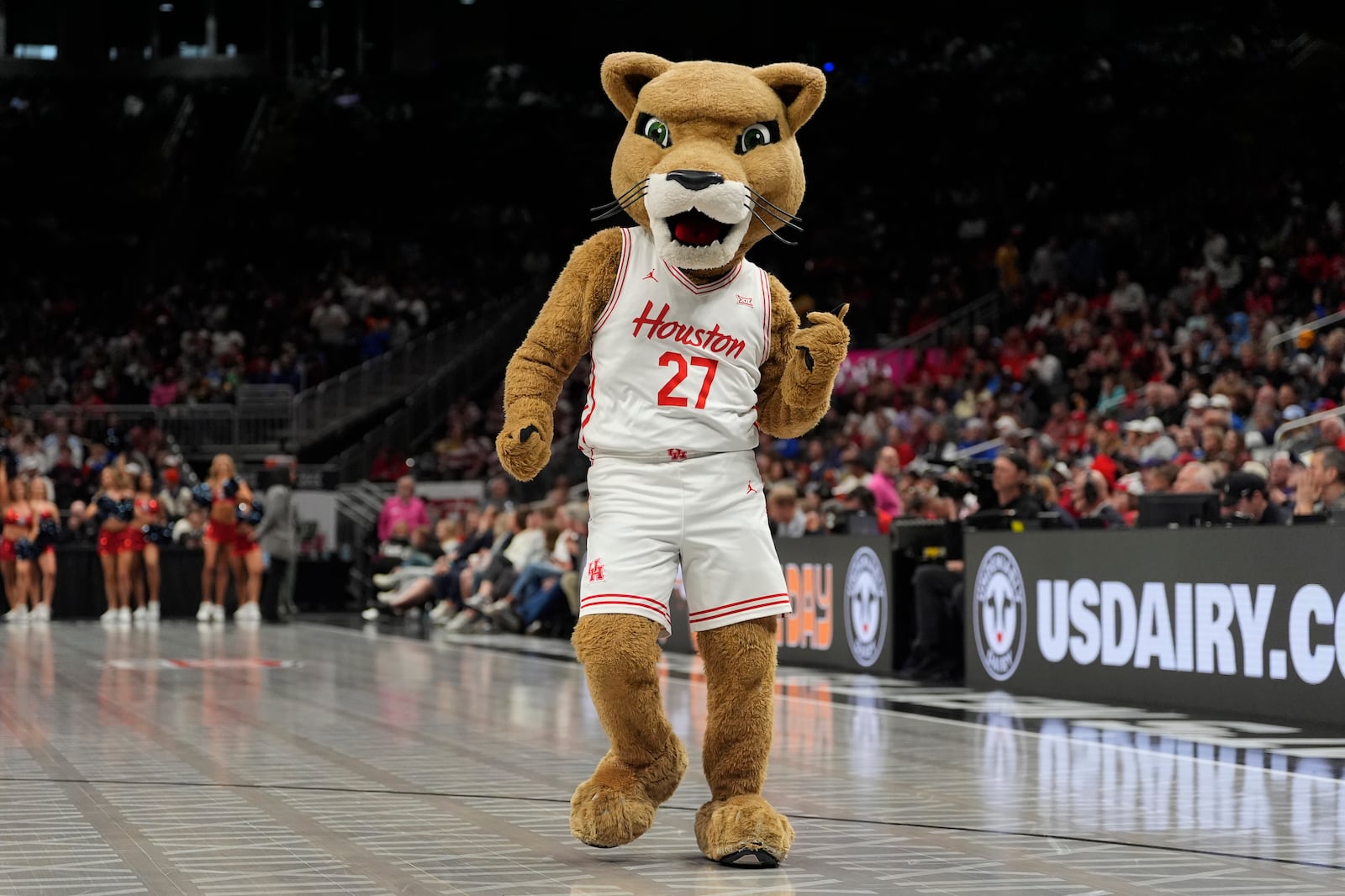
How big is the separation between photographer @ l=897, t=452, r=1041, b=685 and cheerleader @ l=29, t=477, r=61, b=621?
1097 cm

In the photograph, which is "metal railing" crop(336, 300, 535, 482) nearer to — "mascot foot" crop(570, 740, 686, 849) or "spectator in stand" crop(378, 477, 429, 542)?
"spectator in stand" crop(378, 477, 429, 542)

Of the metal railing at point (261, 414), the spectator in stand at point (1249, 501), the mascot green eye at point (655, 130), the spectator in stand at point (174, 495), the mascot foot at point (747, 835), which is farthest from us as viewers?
the metal railing at point (261, 414)

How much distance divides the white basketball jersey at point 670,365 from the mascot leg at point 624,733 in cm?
54

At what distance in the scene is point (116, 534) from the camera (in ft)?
60.8

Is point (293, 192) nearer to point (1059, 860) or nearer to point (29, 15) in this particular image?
point (29, 15)

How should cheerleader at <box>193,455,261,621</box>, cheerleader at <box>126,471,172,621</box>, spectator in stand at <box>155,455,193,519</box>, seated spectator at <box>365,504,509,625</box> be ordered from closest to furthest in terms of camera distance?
1. seated spectator at <box>365,504,509,625</box>
2. cheerleader at <box>193,455,261,621</box>
3. cheerleader at <box>126,471,172,621</box>
4. spectator in stand at <box>155,455,193,519</box>

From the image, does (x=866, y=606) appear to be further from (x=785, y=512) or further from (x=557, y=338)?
(x=557, y=338)

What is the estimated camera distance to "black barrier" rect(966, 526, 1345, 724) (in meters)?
8.01

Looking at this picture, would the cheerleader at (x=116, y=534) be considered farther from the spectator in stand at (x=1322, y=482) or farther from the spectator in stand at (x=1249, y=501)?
the spectator in stand at (x=1322, y=482)

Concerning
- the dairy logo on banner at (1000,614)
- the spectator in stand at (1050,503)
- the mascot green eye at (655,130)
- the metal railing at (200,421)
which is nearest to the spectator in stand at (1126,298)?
the spectator in stand at (1050,503)

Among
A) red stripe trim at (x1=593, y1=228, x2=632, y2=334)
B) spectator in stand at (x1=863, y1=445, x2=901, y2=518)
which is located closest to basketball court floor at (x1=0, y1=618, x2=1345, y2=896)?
red stripe trim at (x1=593, y1=228, x2=632, y2=334)

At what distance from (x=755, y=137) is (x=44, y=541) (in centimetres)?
1511

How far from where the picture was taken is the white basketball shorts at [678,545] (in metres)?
4.94

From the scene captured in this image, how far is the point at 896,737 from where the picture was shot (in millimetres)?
7805
